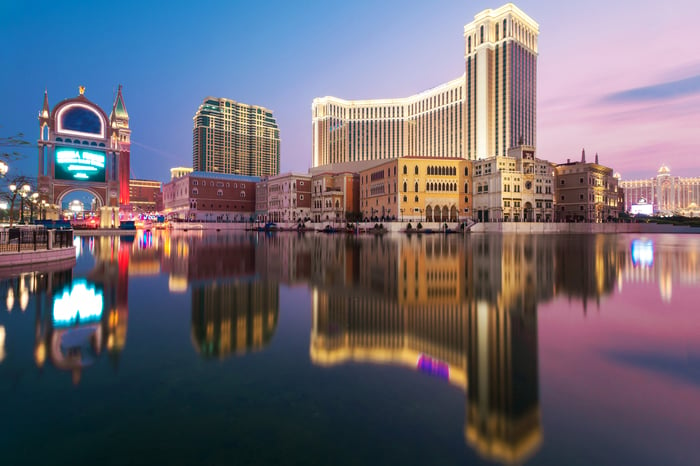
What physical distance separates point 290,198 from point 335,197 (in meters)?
13.2

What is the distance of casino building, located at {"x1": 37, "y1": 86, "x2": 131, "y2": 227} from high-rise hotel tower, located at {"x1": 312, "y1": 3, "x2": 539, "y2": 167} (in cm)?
7930

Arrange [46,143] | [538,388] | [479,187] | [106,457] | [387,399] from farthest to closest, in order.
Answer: [479,187] → [46,143] → [538,388] → [387,399] → [106,457]

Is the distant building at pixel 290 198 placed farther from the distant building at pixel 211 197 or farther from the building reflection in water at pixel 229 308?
the building reflection in water at pixel 229 308

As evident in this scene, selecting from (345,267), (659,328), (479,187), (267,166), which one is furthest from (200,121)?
(659,328)

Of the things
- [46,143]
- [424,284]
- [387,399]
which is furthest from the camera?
[46,143]

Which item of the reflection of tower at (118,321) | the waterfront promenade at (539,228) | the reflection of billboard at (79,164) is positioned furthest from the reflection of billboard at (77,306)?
the reflection of billboard at (79,164)

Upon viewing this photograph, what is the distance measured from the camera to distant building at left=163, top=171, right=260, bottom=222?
102875 mm

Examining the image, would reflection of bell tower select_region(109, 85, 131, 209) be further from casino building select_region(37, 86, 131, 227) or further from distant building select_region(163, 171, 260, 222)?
distant building select_region(163, 171, 260, 222)

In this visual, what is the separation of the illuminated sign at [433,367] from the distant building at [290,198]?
3650 inches

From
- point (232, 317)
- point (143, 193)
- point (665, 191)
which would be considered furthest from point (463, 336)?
point (665, 191)

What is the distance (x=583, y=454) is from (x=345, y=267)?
13.4 metres

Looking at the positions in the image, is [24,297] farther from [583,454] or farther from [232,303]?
[583,454]

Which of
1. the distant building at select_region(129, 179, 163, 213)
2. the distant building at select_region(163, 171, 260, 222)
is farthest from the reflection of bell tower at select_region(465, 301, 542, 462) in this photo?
the distant building at select_region(129, 179, 163, 213)

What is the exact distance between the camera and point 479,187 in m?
78.9
